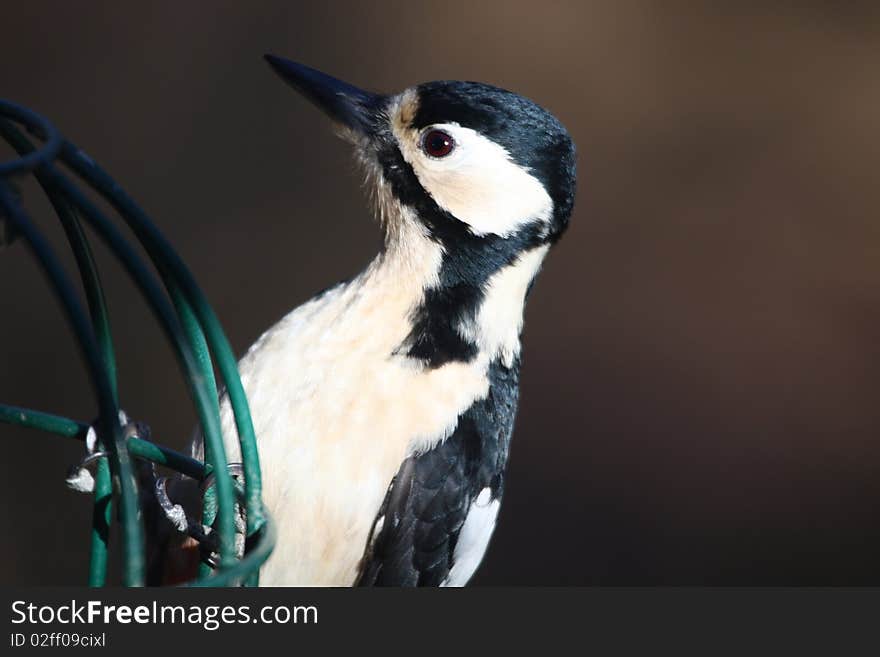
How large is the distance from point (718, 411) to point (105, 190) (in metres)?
3.58

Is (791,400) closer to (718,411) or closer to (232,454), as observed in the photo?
(718,411)

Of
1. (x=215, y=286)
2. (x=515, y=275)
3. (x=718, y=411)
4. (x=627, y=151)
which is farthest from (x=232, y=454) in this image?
(x=627, y=151)

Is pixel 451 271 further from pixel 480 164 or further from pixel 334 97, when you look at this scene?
pixel 334 97

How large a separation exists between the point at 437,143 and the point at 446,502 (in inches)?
25.7

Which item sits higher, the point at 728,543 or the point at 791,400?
the point at 791,400

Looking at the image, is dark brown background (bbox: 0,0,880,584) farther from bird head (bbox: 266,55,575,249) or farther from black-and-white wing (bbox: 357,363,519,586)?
bird head (bbox: 266,55,575,249)

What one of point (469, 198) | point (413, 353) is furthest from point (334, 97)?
point (413, 353)

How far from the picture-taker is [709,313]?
473 cm

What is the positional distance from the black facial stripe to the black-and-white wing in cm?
Result: 13

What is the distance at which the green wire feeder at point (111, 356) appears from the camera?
1.20 meters

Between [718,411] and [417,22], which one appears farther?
[417,22]

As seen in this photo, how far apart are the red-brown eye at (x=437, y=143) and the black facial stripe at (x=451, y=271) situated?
5 centimetres

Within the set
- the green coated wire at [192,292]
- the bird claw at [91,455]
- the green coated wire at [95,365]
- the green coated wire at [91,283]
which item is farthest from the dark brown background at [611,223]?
the green coated wire at [95,365]

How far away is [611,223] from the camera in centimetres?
487
